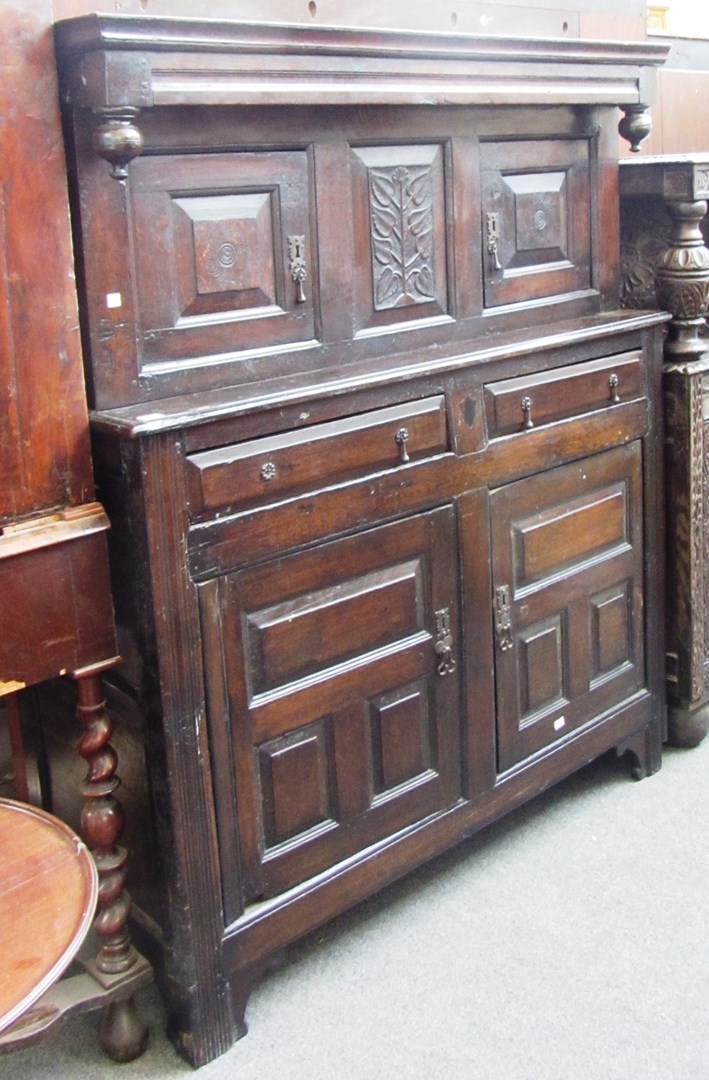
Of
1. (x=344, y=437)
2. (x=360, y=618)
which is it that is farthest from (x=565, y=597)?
(x=344, y=437)

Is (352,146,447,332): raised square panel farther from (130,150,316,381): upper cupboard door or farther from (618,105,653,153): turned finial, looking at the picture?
(618,105,653,153): turned finial

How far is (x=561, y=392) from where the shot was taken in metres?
2.58

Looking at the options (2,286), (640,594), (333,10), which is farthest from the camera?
(640,594)

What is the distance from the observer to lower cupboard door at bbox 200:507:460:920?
2080 millimetres

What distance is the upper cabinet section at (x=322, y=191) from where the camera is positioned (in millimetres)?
1942

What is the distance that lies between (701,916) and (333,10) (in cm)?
189

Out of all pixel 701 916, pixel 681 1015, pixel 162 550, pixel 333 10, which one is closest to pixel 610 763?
pixel 701 916

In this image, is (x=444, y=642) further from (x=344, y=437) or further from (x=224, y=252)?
(x=224, y=252)

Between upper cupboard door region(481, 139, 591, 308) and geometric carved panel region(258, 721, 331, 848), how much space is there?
103 cm

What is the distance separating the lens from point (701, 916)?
246 centimetres

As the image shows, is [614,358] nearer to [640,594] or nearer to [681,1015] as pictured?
[640,594]

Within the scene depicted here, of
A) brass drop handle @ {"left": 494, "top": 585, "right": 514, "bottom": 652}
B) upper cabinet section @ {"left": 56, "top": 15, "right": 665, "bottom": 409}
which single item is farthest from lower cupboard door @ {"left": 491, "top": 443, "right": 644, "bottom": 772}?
upper cabinet section @ {"left": 56, "top": 15, "right": 665, "bottom": 409}

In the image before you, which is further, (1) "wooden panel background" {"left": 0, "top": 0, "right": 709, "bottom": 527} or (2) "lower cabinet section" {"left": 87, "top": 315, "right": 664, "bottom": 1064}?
(2) "lower cabinet section" {"left": 87, "top": 315, "right": 664, "bottom": 1064}

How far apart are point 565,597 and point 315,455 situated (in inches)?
32.5
